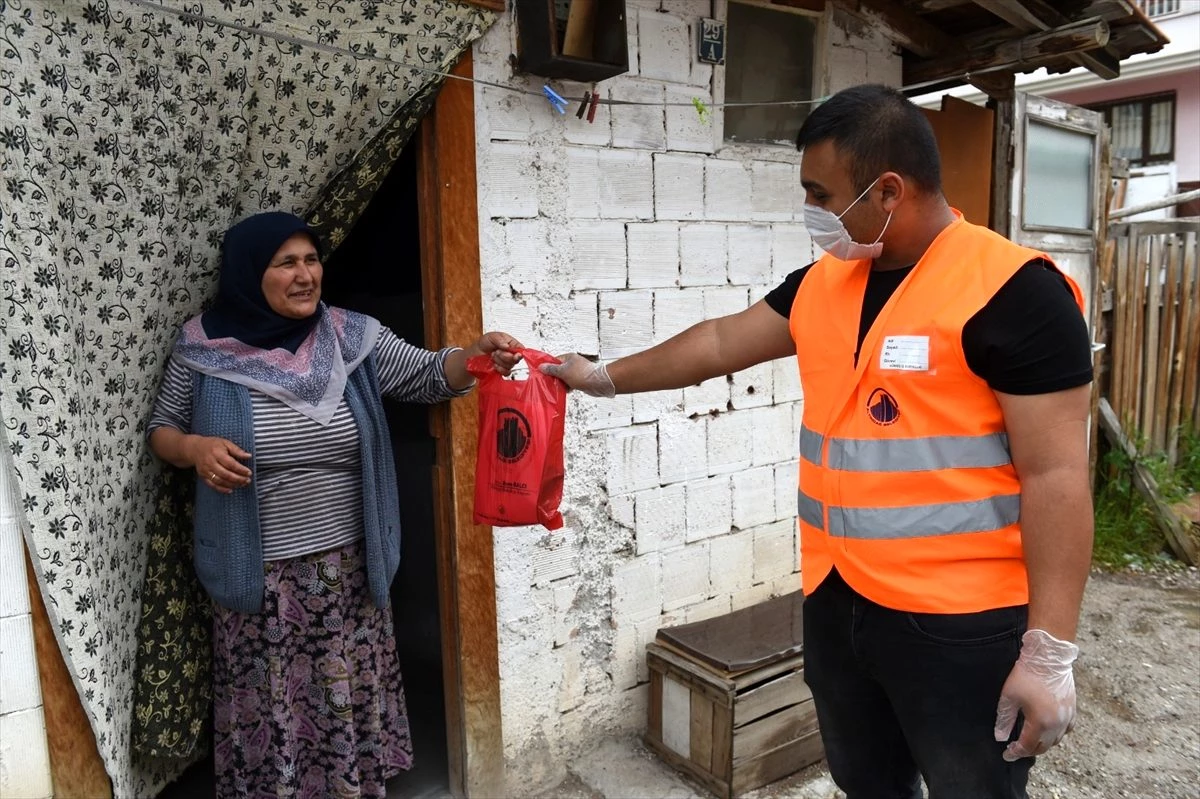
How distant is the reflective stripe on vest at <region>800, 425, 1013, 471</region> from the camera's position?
1.78 meters

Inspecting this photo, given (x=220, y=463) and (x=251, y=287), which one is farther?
(x=251, y=287)

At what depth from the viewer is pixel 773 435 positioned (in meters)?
3.96

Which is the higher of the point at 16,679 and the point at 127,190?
the point at 127,190

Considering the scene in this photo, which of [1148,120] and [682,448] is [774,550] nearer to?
[682,448]

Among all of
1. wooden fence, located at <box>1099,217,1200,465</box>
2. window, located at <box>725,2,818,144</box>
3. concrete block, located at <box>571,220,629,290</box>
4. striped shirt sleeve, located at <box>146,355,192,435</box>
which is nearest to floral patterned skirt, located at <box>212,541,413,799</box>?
striped shirt sleeve, located at <box>146,355,192,435</box>

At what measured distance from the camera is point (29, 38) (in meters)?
2.00

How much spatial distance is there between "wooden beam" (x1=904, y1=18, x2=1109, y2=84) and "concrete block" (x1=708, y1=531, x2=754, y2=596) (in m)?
2.50

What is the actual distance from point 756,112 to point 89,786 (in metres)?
3.40

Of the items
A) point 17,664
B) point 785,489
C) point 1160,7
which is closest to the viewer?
point 17,664

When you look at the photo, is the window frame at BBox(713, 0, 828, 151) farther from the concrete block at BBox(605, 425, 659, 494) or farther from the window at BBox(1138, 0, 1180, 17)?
the window at BBox(1138, 0, 1180, 17)

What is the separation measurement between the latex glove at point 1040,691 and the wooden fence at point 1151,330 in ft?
18.0

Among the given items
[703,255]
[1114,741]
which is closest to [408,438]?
[703,255]

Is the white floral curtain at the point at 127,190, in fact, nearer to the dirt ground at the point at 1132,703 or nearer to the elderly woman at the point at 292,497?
the elderly woman at the point at 292,497

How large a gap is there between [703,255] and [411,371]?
1.41 metres
